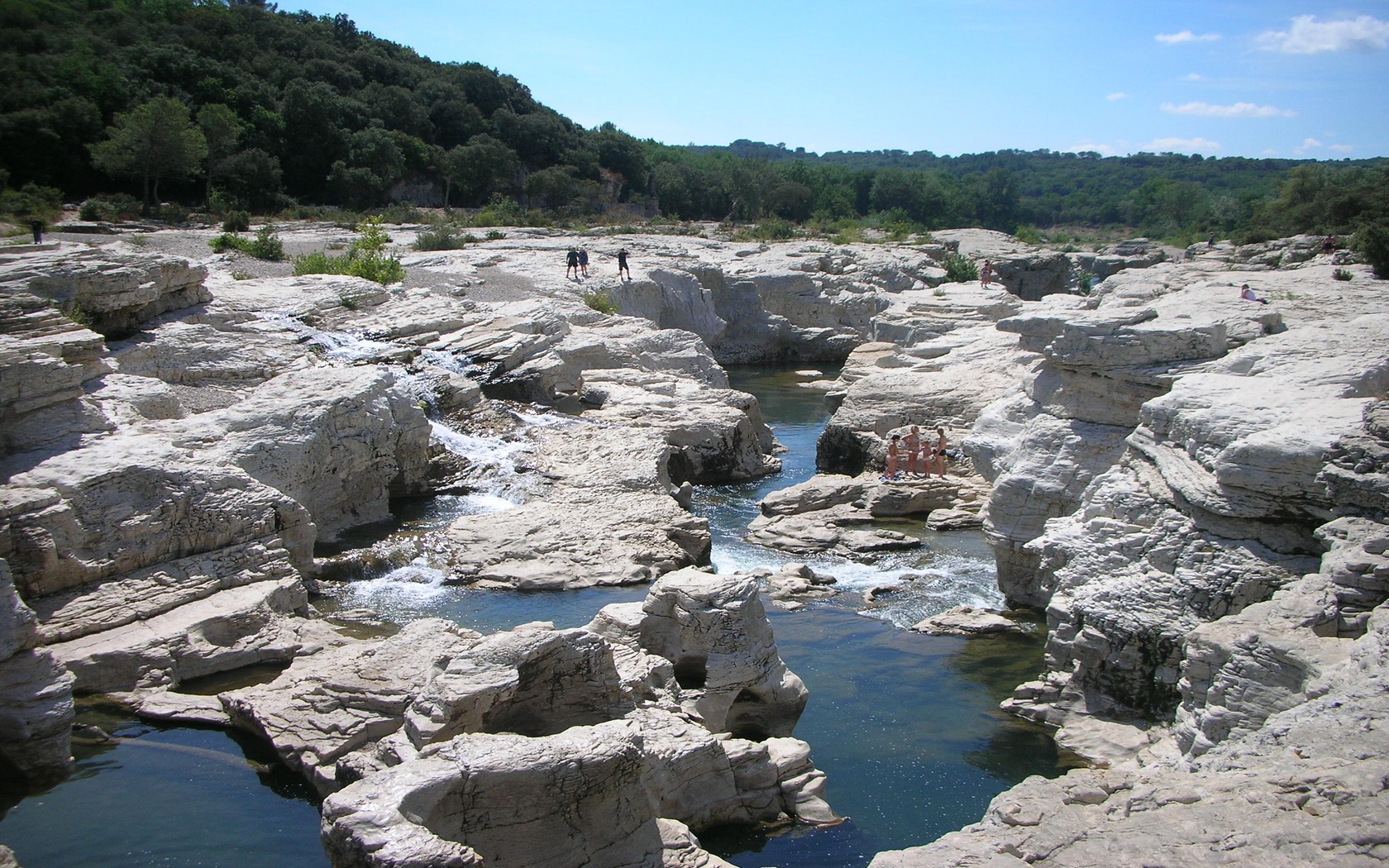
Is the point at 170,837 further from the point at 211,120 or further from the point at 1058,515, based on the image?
the point at 211,120

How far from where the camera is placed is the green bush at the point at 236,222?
31.3 meters

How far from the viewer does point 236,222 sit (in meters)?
31.5

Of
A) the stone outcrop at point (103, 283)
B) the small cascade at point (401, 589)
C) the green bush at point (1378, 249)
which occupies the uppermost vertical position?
the green bush at point (1378, 249)

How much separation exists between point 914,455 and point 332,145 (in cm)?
3966

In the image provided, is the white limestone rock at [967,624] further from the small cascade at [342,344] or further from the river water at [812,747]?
the small cascade at [342,344]

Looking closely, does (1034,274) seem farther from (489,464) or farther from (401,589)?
(401,589)

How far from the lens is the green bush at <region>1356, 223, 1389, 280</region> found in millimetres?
22391

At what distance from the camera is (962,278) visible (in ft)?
141

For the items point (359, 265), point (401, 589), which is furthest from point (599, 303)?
point (401, 589)

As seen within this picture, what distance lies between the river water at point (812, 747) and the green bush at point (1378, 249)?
13.0 meters

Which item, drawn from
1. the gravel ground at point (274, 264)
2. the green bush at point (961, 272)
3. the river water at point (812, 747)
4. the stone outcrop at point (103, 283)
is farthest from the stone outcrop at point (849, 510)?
the green bush at point (961, 272)

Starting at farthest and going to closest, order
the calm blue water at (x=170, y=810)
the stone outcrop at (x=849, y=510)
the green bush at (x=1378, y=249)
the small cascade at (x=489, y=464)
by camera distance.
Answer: the green bush at (x=1378, y=249) → the small cascade at (x=489, y=464) → the stone outcrop at (x=849, y=510) → the calm blue water at (x=170, y=810)

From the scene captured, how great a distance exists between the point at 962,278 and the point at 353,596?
34215 mm

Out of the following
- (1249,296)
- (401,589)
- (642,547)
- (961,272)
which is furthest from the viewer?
(961,272)
